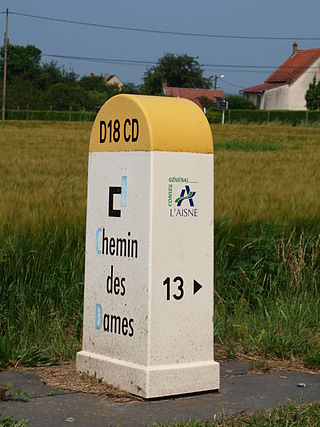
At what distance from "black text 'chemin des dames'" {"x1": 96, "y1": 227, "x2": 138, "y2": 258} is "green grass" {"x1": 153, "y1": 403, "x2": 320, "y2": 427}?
3.35 ft

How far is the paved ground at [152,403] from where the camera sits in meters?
4.43

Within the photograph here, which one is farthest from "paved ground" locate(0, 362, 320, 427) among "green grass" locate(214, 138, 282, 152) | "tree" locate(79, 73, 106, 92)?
"tree" locate(79, 73, 106, 92)

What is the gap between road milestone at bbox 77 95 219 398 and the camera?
15.9ft

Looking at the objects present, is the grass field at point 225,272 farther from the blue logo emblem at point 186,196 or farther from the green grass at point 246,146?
the green grass at point 246,146

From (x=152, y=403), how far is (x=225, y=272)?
3374 mm

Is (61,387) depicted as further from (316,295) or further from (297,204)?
(297,204)

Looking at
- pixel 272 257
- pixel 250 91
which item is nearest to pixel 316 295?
pixel 272 257

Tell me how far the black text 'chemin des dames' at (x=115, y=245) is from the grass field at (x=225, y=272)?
831 mm

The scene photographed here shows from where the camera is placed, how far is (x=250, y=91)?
322 ft

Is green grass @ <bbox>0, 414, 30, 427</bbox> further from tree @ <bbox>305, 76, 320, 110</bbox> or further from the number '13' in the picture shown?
tree @ <bbox>305, 76, 320, 110</bbox>

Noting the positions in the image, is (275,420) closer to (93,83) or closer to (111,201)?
(111,201)

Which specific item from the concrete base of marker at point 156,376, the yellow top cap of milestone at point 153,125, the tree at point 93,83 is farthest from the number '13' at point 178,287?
the tree at point 93,83

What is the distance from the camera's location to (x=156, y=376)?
4.82m

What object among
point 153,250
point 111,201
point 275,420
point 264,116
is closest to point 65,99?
point 264,116
